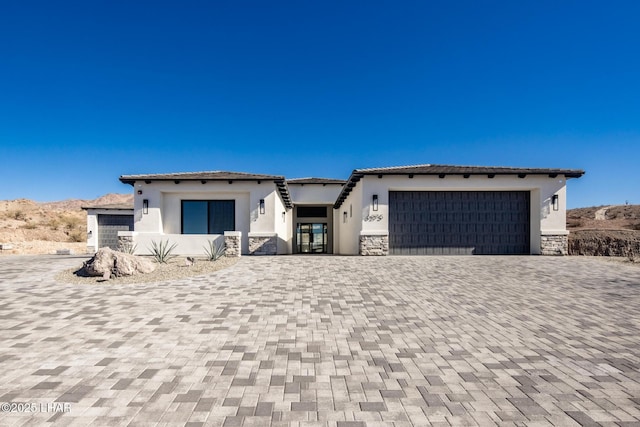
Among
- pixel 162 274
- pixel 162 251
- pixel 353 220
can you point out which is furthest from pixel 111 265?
pixel 353 220

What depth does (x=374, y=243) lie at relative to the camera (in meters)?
14.3

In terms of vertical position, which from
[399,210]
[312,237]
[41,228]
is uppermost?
[399,210]

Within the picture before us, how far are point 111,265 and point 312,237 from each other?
1738cm

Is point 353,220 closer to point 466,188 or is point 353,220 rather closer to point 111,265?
point 466,188

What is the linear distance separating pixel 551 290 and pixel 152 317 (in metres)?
8.76

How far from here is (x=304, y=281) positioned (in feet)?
27.2

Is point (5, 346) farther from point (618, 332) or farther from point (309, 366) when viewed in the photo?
point (618, 332)

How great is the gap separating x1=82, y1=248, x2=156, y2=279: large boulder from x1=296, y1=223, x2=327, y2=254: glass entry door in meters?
16.4

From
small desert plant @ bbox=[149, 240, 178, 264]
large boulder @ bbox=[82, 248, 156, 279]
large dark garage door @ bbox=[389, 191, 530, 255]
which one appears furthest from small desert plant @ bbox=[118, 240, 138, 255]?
A: large dark garage door @ bbox=[389, 191, 530, 255]

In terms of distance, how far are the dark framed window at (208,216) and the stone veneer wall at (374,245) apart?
7.11 metres

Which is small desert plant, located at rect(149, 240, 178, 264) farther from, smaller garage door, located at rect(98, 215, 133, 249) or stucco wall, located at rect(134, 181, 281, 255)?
smaller garage door, located at rect(98, 215, 133, 249)

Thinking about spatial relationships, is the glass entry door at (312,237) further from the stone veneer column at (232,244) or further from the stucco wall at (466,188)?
the stone veneer column at (232,244)

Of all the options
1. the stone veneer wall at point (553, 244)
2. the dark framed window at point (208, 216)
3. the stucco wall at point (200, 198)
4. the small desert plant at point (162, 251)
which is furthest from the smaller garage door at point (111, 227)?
the stone veneer wall at point (553, 244)

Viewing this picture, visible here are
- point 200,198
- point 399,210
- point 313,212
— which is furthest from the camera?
point 313,212
